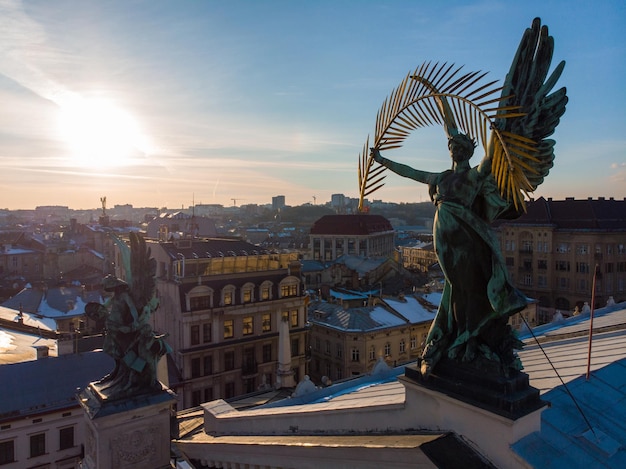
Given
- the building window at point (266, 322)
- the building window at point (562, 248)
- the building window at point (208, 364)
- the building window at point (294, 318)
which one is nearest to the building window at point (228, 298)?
the building window at point (266, 322)

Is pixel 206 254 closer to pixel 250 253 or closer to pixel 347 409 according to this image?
pixel 250 253

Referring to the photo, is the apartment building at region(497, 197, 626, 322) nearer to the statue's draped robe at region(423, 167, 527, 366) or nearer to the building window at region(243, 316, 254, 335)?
the building window at region(243, 316, 254, 335)

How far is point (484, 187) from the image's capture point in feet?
24.4

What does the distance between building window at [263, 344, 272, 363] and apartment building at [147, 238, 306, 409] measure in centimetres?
5

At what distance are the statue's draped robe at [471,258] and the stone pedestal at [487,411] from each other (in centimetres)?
46

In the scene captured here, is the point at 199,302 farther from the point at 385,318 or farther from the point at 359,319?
the point at 385,318

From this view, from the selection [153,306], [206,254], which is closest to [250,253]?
[206,254]

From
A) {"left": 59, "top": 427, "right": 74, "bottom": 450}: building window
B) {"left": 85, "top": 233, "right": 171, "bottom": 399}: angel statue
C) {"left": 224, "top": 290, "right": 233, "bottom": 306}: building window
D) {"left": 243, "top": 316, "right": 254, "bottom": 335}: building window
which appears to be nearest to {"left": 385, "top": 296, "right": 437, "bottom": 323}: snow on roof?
{"left": 243, "top": 316, "right": 254, "bottom": 335}: building window

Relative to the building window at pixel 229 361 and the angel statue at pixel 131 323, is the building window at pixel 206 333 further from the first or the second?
the angel statue at pixel 131 323

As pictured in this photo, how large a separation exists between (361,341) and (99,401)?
32852 mm

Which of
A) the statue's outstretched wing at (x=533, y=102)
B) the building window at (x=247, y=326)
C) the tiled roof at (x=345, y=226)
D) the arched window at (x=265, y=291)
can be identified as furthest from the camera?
the tiled roof at (x=345, y=226)

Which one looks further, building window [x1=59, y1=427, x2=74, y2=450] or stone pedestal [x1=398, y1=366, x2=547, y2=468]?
building window [x1=59, y1=427, x2=74, y2=450]

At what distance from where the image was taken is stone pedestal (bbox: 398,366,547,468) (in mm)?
6625

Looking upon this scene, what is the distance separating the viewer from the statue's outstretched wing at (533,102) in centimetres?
705
